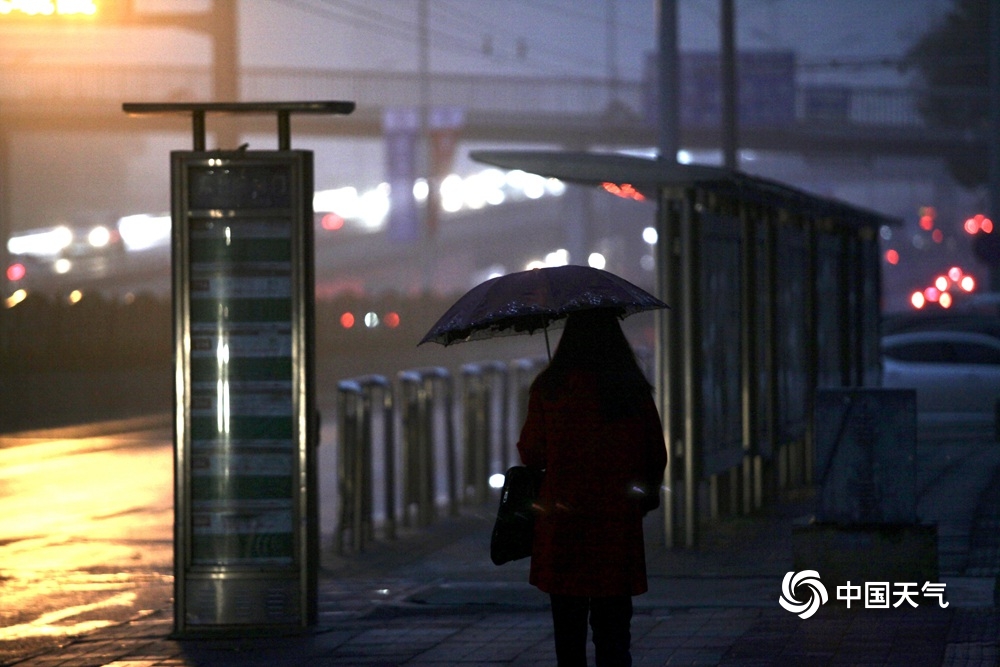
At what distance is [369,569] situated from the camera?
10688mm

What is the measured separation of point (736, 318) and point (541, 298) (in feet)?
Answer: 22.1

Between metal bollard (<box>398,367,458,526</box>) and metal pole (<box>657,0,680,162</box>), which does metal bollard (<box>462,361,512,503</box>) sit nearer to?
metal bollard (<box>398,367,458,526</box>)

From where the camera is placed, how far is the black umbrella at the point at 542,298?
5543 mm

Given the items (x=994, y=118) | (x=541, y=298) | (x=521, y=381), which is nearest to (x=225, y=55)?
(x=521, y=381)

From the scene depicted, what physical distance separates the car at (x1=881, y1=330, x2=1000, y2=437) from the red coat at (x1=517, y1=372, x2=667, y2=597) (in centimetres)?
1646

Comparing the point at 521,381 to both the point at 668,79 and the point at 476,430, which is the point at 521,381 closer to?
the point at 476,430

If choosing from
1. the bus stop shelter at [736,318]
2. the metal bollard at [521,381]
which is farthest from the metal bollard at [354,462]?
the metal bollard at [521,381]

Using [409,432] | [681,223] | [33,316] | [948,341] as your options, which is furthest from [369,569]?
[33,316]

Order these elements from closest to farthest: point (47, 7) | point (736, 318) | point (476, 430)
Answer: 1. point (736, 318)
2. point (476, 430)
3. point (47, 7)

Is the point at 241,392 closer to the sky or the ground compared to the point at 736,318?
closer to the ground

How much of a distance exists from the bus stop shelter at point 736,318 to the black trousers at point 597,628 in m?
4.85

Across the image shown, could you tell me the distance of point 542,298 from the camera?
18.5ft

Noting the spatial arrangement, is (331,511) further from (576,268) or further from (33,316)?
(33,316)

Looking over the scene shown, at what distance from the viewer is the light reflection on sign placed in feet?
70.5
